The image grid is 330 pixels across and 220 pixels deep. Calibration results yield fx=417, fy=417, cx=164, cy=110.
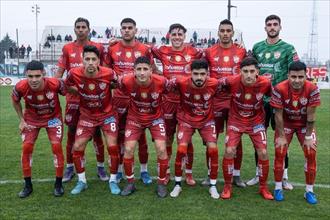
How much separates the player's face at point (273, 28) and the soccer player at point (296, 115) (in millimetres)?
816

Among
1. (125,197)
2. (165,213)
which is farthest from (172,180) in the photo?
(165,213)

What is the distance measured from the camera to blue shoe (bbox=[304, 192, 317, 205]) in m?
4.96

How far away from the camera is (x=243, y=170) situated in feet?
21.7

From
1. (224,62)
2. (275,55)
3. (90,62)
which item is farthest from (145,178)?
(275,55)

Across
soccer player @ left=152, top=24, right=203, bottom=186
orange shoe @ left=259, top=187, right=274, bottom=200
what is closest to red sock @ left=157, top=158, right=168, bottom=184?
soccer player @ left=152, top=24, right=203, bottom=186

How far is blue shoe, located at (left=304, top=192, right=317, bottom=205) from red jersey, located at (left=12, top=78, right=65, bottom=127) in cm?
321

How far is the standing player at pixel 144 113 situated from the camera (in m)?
5.12

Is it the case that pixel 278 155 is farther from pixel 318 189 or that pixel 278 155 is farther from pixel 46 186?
pixel 46 186

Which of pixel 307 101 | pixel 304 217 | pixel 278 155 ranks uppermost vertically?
pixel 307 101

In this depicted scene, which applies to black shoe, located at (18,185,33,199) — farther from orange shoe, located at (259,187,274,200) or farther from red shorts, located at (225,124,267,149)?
orange shoe, located at (259,187,274,200)

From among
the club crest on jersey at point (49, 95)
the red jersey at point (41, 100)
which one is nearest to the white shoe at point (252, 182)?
the red jersey at point (41, 100)

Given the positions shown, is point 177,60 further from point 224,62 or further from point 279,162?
point 279,162

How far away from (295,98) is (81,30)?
2938mm

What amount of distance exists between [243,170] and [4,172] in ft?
12.0
